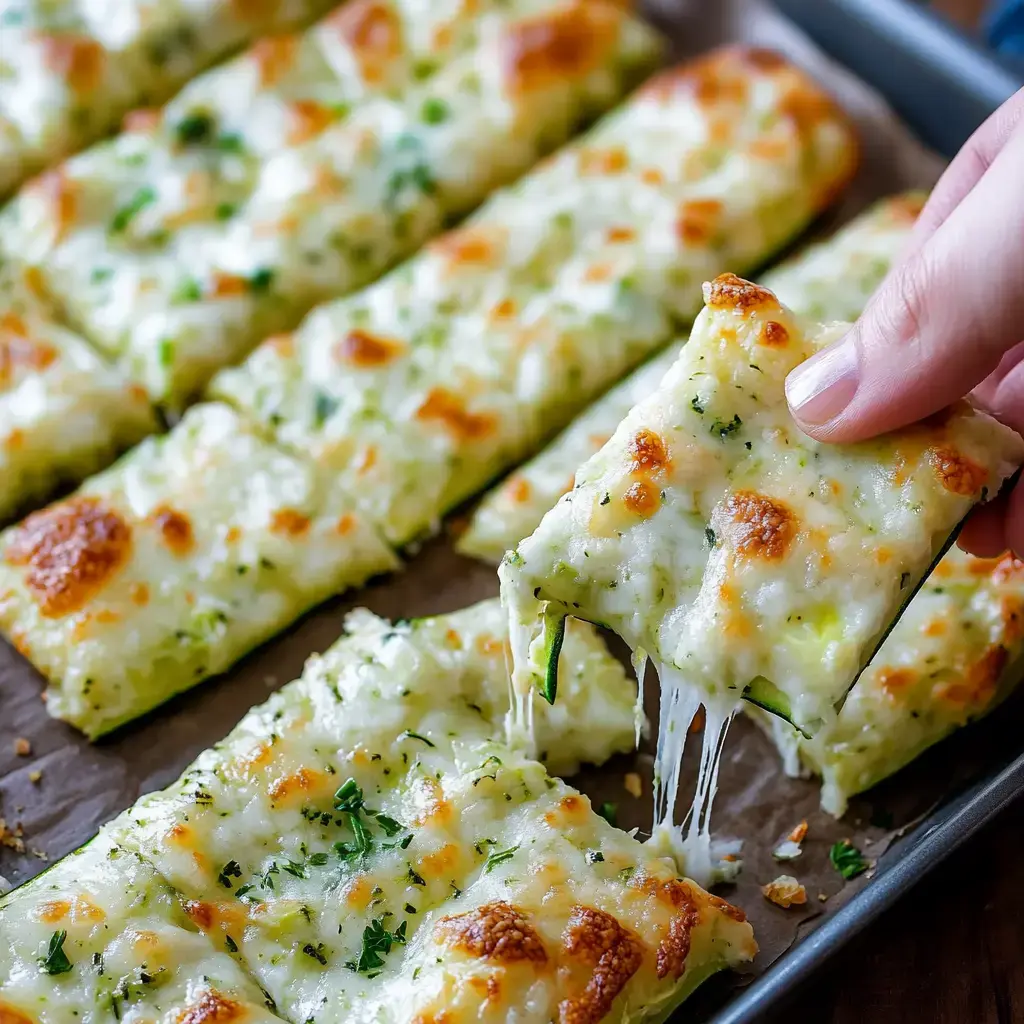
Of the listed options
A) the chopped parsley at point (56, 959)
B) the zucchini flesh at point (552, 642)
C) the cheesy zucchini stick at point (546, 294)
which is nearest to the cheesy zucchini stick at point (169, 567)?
the cheesy zucchini stick at point (546, 294)

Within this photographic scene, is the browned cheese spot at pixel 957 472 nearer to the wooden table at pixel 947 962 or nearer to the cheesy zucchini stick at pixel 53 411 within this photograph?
the wooden table at pixel 947 962

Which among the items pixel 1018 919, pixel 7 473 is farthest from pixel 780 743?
pixel 7 473

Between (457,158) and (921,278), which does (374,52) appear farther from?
(921,278)

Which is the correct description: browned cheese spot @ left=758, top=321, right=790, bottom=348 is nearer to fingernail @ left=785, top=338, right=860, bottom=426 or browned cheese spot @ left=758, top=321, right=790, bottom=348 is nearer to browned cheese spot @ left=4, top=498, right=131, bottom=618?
fingernail @ left=785, top=338, right=860, bottom=426

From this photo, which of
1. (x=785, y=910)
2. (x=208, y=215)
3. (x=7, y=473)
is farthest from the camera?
(x=208, y=215)

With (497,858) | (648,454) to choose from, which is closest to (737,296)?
(648,454)

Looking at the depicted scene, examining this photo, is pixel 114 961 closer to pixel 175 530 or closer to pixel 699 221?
pixel 175 530

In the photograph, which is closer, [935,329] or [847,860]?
[935,329]
